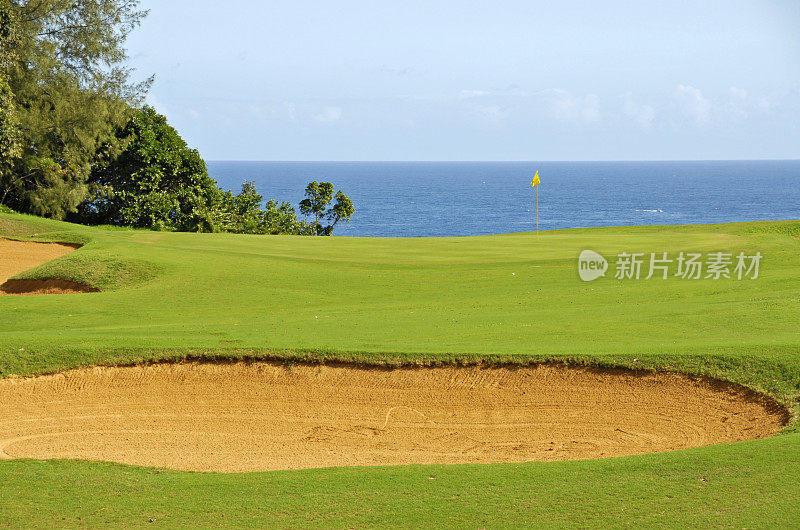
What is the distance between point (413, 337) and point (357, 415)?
2405 mm

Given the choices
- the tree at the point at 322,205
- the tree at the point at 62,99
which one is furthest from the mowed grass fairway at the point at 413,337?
the tree at the point at 322,205

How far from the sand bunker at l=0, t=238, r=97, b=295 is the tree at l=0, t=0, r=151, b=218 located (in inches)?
617

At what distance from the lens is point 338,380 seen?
11094 mm

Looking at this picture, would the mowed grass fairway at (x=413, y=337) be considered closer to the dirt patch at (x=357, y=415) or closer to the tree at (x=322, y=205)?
the dirt patch at (x=357, y=415)

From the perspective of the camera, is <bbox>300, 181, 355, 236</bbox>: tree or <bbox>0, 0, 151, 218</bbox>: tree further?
<bbox>300, 181, 355, 236</bbox>: tree

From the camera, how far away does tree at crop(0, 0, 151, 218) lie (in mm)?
36656

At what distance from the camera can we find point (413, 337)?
40.8 ft

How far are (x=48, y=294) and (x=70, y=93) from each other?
2540 centimetres

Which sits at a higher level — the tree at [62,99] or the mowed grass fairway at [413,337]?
the tree at [62,99]

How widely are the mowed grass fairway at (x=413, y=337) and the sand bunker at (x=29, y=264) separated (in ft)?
1.11

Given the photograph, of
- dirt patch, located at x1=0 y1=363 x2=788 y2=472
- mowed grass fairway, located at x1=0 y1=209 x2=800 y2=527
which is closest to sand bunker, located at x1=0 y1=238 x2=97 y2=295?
mowed grass fairway, located at x1=0 y1=209 x2=800 y2=527

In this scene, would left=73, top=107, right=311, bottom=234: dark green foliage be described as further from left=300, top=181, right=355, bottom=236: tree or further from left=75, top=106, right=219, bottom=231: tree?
left=300, top=181, right=355, bottom=236: tree

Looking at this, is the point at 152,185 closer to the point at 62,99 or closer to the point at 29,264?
the point at 62,99

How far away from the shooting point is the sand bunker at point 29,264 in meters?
17.4
